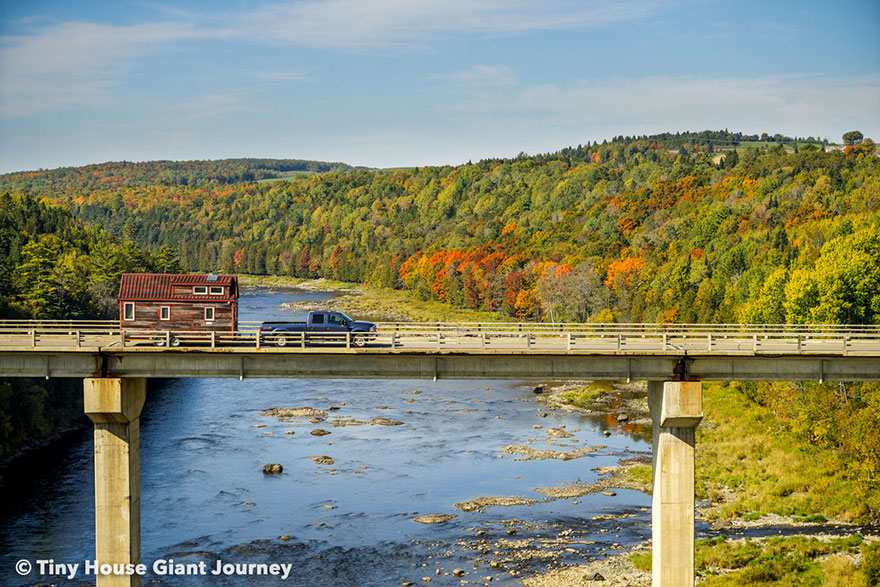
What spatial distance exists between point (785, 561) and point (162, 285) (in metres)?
41.7

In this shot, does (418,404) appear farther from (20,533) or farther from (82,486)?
(20,533)

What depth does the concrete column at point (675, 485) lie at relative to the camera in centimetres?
5269

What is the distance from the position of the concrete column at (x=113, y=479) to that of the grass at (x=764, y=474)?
4097 centimetres

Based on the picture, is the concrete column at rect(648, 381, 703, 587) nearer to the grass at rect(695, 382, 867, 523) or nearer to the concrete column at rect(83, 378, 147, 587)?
the grass at rect(695, 382, 867, 523)

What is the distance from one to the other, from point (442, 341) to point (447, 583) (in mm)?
15327

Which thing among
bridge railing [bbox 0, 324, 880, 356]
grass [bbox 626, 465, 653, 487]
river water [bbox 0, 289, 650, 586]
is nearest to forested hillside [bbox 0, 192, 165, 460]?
river water [bbox 0, 289, 650, 586]

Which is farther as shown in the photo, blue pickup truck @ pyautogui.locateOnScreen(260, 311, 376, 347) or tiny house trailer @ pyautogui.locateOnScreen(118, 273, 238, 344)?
tiny house trailer @ pyautogui.locateOnScreen(118, 273, 238, 344)

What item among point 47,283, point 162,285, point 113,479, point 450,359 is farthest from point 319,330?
point 47,283

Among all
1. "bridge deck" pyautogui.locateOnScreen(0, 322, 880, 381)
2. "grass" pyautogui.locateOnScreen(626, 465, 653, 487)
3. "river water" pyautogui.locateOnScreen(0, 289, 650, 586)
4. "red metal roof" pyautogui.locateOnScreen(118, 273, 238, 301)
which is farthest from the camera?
"grass" pyautogui.locateOnScreen(626, 465, 653, 487)

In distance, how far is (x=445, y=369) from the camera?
5438cm

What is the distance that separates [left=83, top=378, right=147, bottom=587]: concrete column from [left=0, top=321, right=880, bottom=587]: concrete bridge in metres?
0.05

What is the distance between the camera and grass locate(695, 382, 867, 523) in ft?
233

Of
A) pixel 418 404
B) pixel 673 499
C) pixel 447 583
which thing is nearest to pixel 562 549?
pixel 447 583

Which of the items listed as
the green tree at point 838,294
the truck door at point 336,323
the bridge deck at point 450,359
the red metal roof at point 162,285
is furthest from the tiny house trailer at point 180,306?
the green tree at point 838,294
